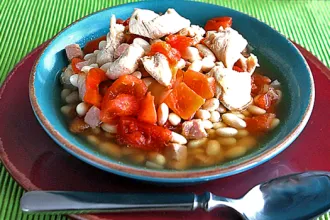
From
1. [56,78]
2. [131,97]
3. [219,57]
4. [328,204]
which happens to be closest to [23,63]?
[56,78]

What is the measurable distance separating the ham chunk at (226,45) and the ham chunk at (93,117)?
418mm

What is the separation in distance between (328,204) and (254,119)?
344mm

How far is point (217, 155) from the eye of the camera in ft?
4.20

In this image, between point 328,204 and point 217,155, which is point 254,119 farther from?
point 328,204

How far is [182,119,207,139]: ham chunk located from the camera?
1316 millimetres

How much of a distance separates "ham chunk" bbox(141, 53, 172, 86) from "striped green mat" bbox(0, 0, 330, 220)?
1.92 feet

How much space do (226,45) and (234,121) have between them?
0.78ft

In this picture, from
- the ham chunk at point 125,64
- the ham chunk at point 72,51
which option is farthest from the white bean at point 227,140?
the ham chunk at point 72,51

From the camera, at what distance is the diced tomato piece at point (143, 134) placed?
128 centimetres

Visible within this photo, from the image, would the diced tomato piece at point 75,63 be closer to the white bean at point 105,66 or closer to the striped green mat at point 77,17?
the white bean at point 105,66

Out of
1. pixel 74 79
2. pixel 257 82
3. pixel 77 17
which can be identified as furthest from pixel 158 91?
pixel 77 17

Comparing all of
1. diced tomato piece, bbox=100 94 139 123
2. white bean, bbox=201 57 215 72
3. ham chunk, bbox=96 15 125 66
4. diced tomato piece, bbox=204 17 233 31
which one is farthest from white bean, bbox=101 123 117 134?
diced tomato piece, bbox=204 17 233 31

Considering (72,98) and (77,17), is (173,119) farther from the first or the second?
(77,17)

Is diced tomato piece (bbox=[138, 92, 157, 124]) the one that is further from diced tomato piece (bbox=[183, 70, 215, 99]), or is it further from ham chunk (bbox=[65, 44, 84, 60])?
ham chunk (bbox=[65, 44, 84, 60])
